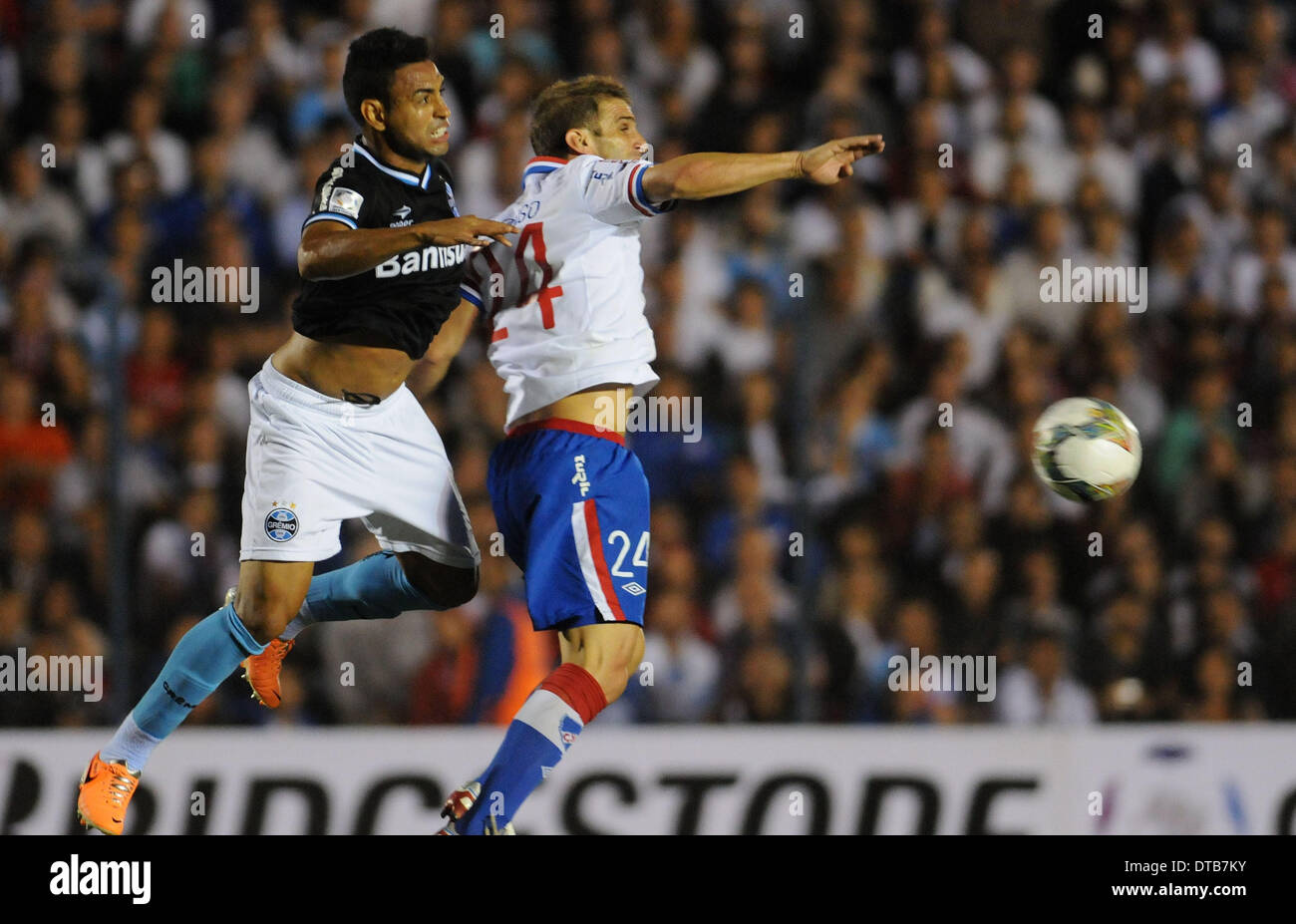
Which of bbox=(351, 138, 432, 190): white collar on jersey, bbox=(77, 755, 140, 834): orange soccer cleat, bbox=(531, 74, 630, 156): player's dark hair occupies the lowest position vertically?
bbox=(77, 755, 140, 834): orange soccer cleat

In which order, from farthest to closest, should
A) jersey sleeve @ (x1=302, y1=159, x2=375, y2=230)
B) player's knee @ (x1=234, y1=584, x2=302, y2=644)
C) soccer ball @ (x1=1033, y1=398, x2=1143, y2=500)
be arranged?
1. soccer ball @ (x1=1033, y1=398, x2=1143, y2=500)
2. player's knee @ (x1=234, y1=584, x2=302, y2=644)
3. jersey sleeve @ (x1=302, y1=159, x2=375, y2=230)

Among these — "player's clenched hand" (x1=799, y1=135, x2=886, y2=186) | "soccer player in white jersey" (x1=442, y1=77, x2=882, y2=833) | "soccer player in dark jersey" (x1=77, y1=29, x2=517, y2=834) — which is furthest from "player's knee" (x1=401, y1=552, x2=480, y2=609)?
"player's clenched hand" (x1=799, y1=135, x2=886, y2=186)

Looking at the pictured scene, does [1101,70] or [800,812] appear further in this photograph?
[1101,70]

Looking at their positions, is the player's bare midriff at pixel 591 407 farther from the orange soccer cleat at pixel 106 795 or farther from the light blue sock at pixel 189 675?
the orange soccer cleat at pixel 106 795

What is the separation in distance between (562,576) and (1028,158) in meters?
5.42

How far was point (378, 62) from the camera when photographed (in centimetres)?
519

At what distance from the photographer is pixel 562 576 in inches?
199

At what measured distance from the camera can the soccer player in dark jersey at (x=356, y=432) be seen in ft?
17.0

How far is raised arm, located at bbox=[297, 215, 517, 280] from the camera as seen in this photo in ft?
15.3

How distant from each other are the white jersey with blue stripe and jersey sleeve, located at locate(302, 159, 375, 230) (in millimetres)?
451

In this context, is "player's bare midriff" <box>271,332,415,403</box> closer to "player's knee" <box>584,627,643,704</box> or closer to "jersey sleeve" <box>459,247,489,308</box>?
"jersey sleeve" <box>459,247,489,308</box>

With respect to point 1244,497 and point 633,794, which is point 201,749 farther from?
point 1244,497

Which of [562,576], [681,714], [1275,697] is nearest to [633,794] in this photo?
[681,714]

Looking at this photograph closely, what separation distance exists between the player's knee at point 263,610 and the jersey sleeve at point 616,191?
1411mm
